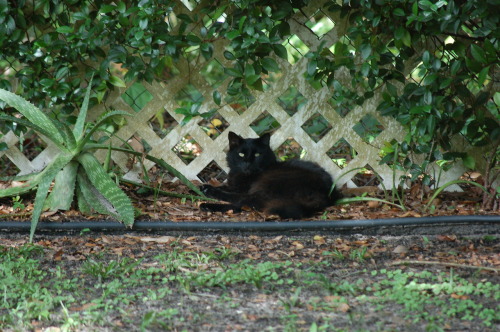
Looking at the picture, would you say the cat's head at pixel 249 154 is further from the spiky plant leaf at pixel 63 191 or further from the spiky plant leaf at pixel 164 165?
the spiky plant leaf at pixel 63 191

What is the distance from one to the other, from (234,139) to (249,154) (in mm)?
139

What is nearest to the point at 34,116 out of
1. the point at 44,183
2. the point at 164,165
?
the point at 44,183

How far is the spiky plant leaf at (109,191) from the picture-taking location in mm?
3080

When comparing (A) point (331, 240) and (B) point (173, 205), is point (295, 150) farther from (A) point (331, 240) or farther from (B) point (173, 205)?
(A) point (331, 240)

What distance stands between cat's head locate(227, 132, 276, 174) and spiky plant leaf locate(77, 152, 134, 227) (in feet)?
3.06

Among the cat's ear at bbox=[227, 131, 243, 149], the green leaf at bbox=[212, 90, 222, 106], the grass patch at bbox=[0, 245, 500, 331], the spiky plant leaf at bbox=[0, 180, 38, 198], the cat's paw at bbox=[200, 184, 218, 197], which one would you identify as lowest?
the grass patch at bbox=[0, 245, 500, 331]

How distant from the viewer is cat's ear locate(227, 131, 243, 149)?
388cm

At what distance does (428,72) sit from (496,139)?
0.54 m

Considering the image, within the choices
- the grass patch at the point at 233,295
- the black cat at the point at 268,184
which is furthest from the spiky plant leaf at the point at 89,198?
the grass patch at the point at 233,295

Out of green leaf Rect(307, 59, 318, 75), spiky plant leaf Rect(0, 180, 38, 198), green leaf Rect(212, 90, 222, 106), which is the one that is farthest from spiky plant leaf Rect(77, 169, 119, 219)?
green leaf Rect(307, 59, 318, 75)

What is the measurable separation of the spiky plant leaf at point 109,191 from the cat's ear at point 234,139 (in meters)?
0.91

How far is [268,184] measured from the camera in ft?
11.7

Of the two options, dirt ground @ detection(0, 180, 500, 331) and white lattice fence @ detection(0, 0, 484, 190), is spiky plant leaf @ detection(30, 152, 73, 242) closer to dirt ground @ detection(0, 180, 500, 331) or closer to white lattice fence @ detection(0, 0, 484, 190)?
dirt ground @ detection(0, 180, 500, 331)

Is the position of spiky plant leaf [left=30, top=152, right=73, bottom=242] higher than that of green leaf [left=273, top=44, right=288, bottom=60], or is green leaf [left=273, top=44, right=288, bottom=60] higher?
green leaf [left=273, top=44, right=288, bottom=60]
